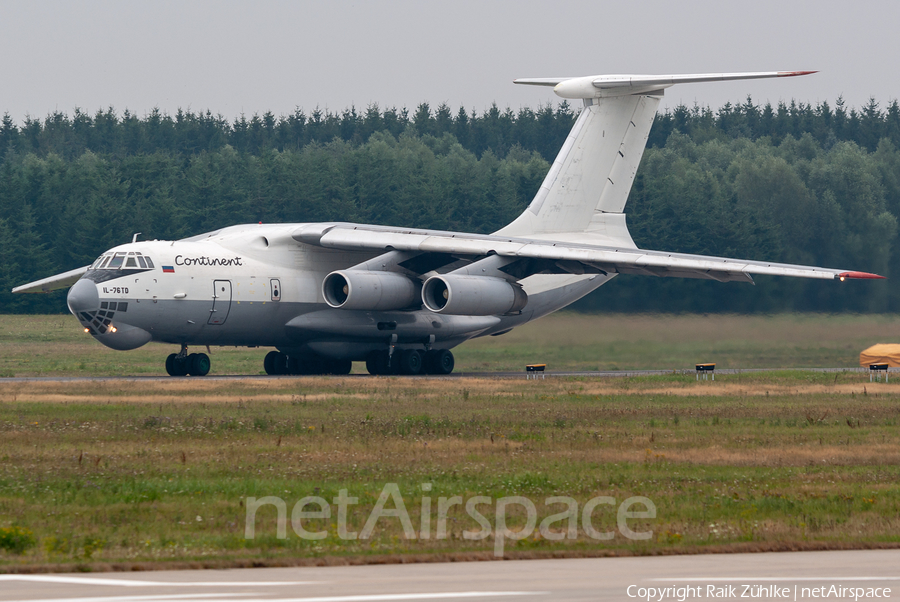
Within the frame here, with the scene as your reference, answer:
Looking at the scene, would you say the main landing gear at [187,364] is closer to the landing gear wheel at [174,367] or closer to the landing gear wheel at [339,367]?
the landing gear wheel at [174,367]

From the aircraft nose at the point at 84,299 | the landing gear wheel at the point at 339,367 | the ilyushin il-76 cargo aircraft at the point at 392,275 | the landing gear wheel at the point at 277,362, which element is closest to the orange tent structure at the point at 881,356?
the ilyushin il-76 cargo aircraft at the point at 392,275

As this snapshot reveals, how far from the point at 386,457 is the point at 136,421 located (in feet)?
16.8

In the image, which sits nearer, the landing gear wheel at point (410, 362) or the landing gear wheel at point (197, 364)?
the landing gear wheel at point (197, 364)

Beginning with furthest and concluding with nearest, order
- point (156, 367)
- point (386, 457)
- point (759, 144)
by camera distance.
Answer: point (759, 144) < point (156, 367) < point (386, 457)

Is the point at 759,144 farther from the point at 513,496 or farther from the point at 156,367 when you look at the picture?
the point at 513,496

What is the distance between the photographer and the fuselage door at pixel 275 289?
29.1 metres

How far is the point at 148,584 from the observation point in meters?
7.50

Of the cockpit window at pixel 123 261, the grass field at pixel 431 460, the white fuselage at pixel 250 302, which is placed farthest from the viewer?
the cockpit window at pixel 123 261

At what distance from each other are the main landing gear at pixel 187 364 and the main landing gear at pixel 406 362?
168 inches

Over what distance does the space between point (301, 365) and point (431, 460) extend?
699 inches

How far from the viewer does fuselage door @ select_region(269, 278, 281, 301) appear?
1145 inches

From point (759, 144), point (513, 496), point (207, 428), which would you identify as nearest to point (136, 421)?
point (207, 428)

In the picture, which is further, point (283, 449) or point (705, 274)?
point (705, 274)

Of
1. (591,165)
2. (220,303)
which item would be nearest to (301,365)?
(220,303)
